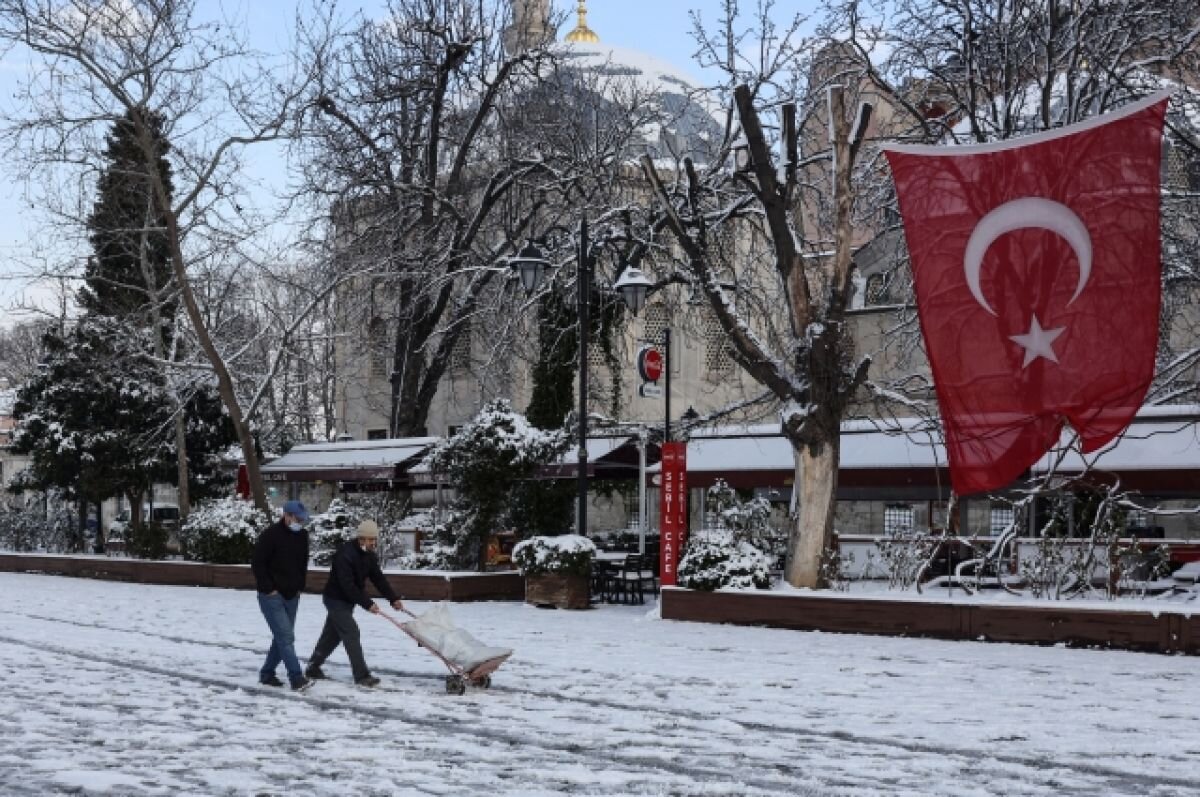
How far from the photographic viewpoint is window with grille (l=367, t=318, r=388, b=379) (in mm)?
36756

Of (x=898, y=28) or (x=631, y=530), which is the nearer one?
(x=898, y=28)

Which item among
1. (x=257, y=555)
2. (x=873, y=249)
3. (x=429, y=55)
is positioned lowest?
(x=257, y=555)

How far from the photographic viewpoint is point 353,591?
12570 mm

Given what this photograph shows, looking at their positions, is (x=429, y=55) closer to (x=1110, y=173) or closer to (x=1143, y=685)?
(x=1110, y=173)

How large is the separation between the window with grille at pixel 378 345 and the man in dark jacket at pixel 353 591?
22.2m

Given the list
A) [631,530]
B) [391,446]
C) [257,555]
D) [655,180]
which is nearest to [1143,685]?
[257,555]

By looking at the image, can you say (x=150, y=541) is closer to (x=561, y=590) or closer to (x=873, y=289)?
(x=561, y=590)

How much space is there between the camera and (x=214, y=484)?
4197 cm

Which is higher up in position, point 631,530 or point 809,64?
point 809,64

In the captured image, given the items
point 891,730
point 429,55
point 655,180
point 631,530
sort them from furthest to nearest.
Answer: point 631,530, point 429,55, point 655,180, point 891,730

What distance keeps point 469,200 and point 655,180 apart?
547 inches

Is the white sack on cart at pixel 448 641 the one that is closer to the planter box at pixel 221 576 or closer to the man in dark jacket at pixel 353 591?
the man in dark jacket at pixel 353 591

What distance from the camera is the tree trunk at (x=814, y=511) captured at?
821 inches

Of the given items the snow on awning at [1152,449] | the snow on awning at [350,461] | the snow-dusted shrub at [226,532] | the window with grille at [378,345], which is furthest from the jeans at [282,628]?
the window with grille at [378,345]
